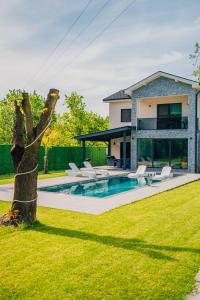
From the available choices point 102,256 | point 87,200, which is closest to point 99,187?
point 87,200

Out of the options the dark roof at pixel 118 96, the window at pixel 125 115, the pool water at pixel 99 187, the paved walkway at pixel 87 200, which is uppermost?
the dark roof at pixel 118 96

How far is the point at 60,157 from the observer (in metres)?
28.2

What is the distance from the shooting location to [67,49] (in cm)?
1385

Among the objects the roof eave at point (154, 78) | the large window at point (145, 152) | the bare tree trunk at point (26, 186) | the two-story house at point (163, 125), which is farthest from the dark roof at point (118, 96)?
the bare tree trunk at point (26, 186)

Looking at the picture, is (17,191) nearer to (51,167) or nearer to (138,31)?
(138,31)

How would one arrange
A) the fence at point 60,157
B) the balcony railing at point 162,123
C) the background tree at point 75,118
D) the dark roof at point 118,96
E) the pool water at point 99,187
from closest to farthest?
the pool water at point 99,187, the fence at point 60,157, the balcony railing at point 162,123, the dark roof at point 118,96, the background tree at point 75,118

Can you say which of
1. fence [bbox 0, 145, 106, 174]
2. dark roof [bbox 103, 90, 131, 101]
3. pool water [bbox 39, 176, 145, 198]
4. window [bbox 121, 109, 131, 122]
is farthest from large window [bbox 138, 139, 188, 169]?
fence [bbox 0, 145, 106, 174]

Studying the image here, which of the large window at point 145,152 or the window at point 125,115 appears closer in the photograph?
the large window at point 145,152

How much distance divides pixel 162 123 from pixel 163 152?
8.16 feet

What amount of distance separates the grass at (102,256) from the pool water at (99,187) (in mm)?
6343

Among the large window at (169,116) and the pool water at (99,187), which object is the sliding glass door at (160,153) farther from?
the pool water at (99,187)

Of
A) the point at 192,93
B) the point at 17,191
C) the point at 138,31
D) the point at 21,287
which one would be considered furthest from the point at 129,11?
the point at 192,93

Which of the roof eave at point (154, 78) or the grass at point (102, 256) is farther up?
the roof eave at point (154, 78)

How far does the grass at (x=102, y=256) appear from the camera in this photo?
4.96 meters
